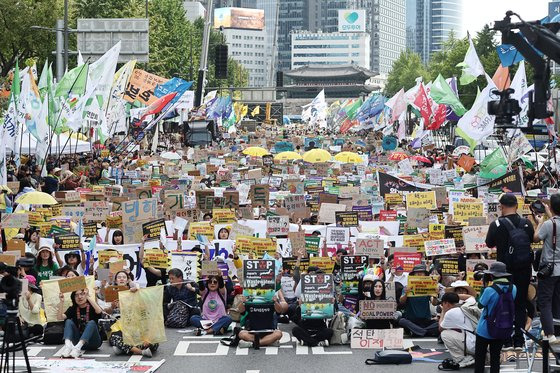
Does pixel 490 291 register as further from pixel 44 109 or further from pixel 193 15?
pixel 193 15

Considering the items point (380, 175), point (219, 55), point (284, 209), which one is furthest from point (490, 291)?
point (219, 55)

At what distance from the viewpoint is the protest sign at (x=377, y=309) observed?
15.5 m

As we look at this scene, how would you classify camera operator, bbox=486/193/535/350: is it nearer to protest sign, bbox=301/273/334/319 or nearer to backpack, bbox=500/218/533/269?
backpack, bbox=500/218/533/269

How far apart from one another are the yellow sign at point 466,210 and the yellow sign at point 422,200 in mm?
1610

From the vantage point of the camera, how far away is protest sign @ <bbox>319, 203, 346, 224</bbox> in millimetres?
23344

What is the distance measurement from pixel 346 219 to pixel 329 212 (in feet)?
5.80

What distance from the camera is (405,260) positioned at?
17672 mm

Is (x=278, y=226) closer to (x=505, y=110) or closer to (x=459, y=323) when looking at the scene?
(x=459, y=323)

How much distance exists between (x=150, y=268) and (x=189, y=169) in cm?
1868

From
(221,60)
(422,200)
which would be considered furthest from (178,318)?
(221,60)

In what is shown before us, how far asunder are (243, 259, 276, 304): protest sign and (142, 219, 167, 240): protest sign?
3.67 meters

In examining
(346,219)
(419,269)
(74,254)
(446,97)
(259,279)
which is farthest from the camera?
(446,97)

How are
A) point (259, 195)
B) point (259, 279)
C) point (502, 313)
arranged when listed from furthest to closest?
point (259, 195) < point (259, 279) < point (502, 313)

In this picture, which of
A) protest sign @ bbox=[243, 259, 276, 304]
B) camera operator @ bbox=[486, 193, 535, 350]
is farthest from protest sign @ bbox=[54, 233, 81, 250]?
camera operator @ bbox=[486, 193, 535, 350]
